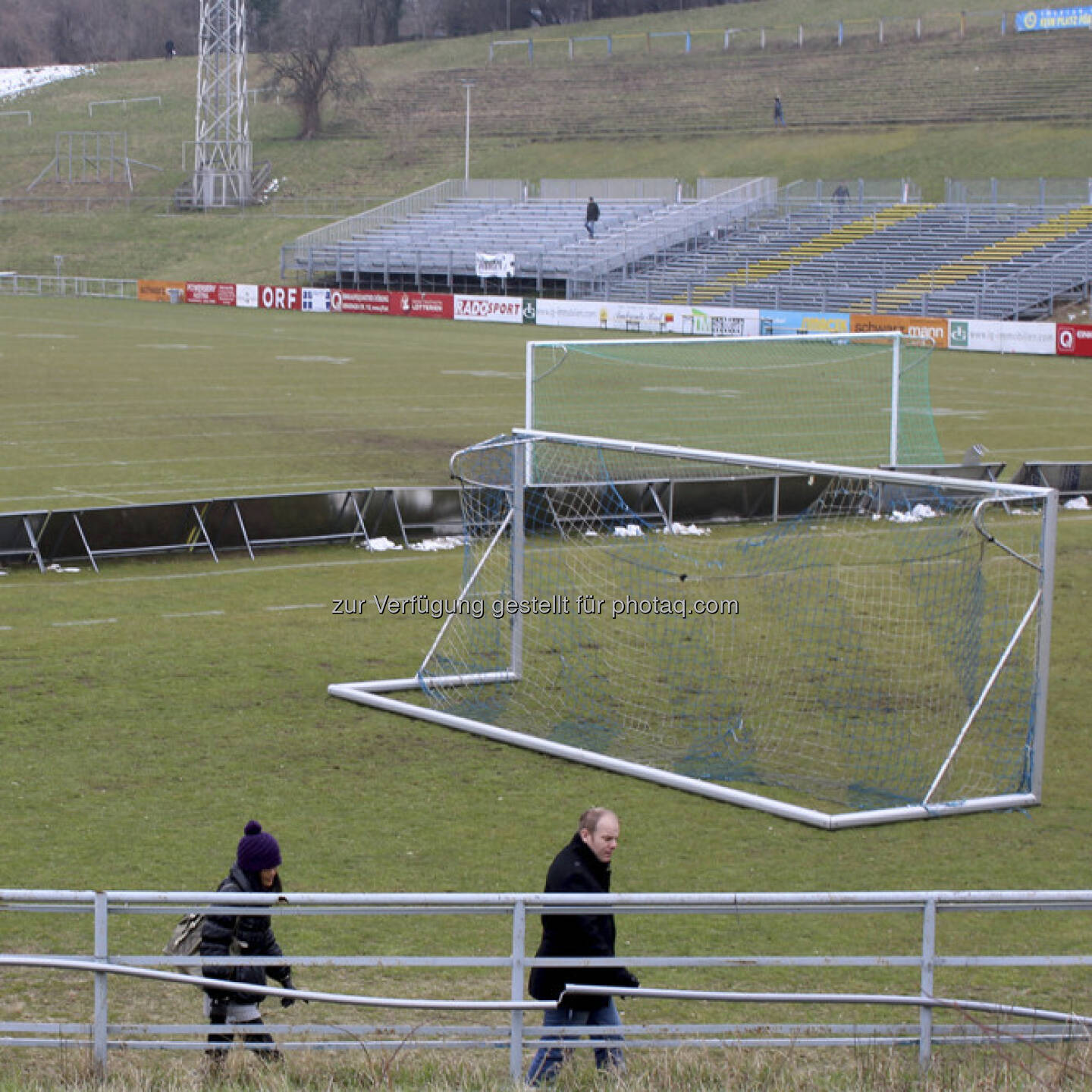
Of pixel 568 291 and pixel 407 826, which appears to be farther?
pixel 568 291

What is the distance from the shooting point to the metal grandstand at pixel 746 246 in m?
55.8

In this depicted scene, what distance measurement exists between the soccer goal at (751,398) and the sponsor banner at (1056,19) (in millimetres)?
47009

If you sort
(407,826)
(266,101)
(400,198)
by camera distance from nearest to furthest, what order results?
(407,826) < (400,198) < (266,101)

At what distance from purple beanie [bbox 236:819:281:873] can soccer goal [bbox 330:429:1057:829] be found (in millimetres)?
4750

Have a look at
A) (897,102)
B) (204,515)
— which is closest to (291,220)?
(897,102)

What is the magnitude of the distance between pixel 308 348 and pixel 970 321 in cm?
1839

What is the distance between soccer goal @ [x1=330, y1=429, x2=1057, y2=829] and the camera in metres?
11.9

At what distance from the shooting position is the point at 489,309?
6047cm

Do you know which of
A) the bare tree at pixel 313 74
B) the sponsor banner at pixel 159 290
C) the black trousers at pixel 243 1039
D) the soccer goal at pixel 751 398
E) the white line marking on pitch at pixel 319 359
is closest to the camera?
the black trousers at pixel 243 1039

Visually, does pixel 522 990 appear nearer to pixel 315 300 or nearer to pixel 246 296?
pixel 315 300

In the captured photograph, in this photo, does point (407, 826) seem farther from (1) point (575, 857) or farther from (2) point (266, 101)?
(2) point (266, 101)

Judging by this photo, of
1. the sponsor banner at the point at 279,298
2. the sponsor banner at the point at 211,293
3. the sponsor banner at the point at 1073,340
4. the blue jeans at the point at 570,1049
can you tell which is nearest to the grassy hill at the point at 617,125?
the sponsor banner at the point at 211,293

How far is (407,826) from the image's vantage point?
10.8m

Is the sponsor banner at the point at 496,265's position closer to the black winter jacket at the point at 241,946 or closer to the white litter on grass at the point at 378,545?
the white litter on grass at the point at 378,545
